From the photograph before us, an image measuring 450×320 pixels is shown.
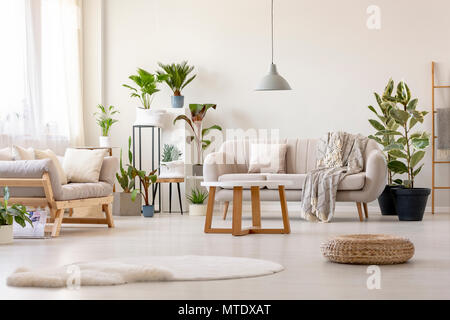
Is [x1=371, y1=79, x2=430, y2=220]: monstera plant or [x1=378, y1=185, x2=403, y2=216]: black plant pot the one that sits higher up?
[x1=371, y1=79, x2=430, y2=220]: monstera plant

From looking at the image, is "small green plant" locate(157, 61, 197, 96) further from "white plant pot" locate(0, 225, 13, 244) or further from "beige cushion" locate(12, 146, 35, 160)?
"white plant pot" locate(0, 225, 13, 244)

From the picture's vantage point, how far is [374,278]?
11.9ft

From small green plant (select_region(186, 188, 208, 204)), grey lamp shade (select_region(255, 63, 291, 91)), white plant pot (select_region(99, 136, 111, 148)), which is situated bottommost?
small green plant (select_region(186, 188, 208, 204))

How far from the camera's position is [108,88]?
9.52m

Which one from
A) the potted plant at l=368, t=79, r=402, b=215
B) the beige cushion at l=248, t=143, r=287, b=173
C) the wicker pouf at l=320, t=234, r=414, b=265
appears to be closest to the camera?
the wicker pouf at l=320, t=234, r=414, b=265

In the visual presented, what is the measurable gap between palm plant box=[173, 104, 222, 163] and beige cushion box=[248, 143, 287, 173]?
2.85 feet

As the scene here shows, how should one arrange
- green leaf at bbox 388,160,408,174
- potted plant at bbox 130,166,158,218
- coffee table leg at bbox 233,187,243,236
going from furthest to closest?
potted plant at bbox 130,166,158,218 → green leaf at bbox 388,160,408,174 → coffee table leg at bbox 233,187,243,236

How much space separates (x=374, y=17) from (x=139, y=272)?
20.1ft

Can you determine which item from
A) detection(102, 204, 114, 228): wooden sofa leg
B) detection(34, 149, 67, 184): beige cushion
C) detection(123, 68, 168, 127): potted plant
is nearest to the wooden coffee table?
detection(102, 204, 114, 228): wooden sofa leg

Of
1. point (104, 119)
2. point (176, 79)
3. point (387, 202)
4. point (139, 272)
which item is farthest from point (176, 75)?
point (139, 272)

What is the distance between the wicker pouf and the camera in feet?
13.4

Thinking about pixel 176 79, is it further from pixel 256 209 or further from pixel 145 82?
pixel 256 209

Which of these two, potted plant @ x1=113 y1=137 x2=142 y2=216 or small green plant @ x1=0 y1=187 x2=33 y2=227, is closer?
small green plant @ x1=0 y1=187 x2=33 y2=227

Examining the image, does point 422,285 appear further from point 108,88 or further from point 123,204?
point 108,88
